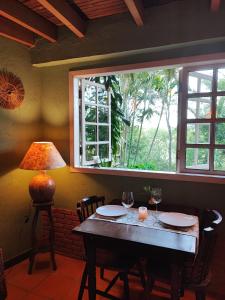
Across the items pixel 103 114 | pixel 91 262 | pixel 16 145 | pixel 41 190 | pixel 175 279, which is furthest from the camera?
pixel 103 114

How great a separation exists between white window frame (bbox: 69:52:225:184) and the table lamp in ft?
1.11

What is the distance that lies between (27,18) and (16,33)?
0.29m

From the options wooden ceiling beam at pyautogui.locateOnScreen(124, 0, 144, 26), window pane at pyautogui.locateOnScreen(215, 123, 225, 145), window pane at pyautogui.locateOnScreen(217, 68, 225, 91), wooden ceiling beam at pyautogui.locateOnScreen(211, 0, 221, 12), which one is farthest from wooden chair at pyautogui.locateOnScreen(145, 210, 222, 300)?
wooden ceiling beam at pyautogui.locateOnScreen(124, 0, 144, 26)

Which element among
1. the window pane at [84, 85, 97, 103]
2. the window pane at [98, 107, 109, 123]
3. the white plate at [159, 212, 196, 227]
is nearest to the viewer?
the white plate at [159, 212, 196, 227]

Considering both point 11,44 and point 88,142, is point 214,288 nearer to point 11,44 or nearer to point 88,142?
point 88,142

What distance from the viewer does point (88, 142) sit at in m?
2.86

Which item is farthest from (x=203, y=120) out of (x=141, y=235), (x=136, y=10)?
(x=141, y=235)

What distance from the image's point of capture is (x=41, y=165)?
2246 millimetres

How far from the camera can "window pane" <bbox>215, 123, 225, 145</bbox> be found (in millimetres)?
2094

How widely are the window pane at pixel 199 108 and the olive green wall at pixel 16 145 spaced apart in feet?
5.94

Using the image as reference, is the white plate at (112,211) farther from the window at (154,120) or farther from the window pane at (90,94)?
the window pane at (90,94)

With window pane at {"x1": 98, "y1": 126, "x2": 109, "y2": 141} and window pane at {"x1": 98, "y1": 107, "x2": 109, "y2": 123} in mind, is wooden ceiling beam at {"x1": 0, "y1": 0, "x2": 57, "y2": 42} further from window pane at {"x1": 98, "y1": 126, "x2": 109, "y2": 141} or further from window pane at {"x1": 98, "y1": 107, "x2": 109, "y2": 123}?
window pane at {"x1": 98, "y1": 126, "x2": 109, "y2": 141}

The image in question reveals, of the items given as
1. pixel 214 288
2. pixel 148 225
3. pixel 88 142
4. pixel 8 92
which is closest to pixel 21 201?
pixel 88 142

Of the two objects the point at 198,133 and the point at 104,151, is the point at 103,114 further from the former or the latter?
the point at 198,133
